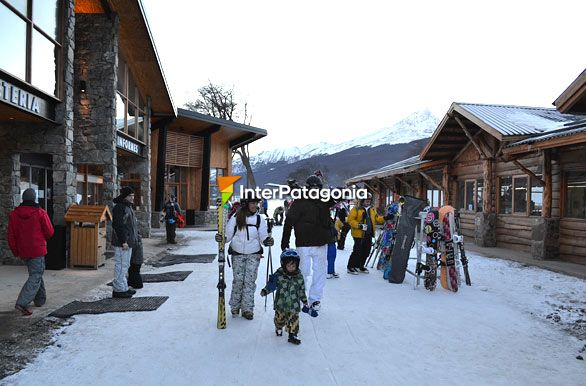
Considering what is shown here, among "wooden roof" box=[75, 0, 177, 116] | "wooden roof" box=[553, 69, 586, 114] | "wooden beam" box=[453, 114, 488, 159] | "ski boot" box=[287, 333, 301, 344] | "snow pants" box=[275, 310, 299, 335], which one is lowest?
"ski boot" box=[287, 333, 301, 344]

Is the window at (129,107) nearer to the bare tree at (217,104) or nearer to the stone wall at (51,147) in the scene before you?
the stone wall at (51,147)

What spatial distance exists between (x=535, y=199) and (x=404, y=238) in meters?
7.26

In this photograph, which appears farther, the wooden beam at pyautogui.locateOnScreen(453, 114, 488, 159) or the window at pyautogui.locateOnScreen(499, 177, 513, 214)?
the wooden beam at pyautogui.locateOnScreen(453, 114, 488, 159)

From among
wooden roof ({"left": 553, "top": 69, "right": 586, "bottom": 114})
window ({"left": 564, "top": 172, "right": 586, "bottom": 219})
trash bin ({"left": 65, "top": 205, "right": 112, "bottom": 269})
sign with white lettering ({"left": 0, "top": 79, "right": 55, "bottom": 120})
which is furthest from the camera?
window ({"left": 564, "top": 172, "right": 586, "bottom": 219})

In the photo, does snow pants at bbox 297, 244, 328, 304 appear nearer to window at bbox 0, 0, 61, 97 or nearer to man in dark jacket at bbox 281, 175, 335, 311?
man in dark jacket at bbox 281, 175, 335, 311

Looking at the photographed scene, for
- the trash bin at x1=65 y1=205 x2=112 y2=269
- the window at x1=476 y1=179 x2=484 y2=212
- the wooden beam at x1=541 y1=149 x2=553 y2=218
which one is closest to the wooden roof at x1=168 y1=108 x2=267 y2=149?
the trash bin at x1=65 y1=205 x2=112 y2=269

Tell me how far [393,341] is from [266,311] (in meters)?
1.91

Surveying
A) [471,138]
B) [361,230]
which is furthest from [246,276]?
[471,138]

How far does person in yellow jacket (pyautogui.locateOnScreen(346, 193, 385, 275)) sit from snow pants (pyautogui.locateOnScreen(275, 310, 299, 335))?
179 inches

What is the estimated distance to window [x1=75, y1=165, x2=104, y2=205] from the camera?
563 inches

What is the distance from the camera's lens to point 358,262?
31.7 feet

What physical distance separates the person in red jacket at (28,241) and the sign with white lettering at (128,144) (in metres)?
7.53

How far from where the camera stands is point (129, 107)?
594 inches

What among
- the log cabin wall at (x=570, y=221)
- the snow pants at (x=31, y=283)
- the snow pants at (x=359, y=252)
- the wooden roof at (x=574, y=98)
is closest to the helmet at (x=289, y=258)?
the snow pants at (x=31, y=283)
